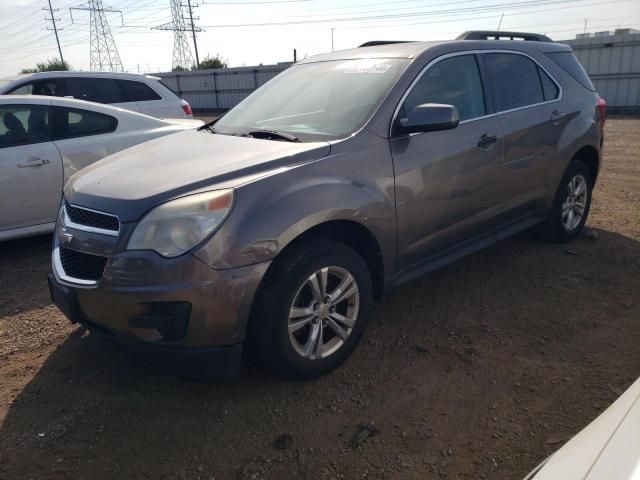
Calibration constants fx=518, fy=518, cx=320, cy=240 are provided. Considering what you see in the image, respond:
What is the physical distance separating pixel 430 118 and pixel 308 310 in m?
1.32

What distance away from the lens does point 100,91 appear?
7688 mm

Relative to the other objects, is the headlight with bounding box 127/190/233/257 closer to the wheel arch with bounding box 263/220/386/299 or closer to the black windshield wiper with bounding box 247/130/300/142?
the wheel arch with bounding box 263/220/386/299

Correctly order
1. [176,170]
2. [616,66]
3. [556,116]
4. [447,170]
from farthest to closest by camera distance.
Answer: [616,66], [556,116], [447,170], [176,170]

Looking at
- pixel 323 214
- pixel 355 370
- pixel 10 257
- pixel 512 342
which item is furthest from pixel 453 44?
pixel 10 257

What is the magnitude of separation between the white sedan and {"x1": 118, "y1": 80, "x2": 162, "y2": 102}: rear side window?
8.21ft

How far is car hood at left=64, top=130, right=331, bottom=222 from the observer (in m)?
2.51

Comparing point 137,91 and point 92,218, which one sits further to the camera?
point 137,91

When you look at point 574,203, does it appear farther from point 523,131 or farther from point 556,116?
point 523,131

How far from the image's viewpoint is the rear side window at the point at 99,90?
7656 millimetres

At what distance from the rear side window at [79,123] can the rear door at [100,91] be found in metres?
2.38

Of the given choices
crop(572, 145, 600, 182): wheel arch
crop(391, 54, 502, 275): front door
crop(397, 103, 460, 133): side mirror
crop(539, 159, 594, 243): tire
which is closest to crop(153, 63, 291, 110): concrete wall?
crop(572, 145, 600, 182): wheel arch

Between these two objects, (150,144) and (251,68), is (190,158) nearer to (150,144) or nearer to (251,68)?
(150,144)

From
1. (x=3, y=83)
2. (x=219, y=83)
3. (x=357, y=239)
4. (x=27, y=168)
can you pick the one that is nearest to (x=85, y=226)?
(x=357, y=239)

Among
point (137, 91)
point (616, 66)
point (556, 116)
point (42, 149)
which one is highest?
point (616, 66)
